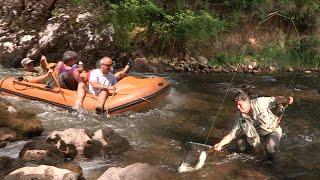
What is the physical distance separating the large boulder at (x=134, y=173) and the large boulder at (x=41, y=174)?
407 millimetres

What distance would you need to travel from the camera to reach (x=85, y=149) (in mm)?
6734

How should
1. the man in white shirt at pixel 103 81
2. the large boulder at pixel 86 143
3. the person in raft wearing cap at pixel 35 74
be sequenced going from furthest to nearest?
the person in raft wearing cap at pixel 35 74 → the man in white shirt at pixel 103 81 → the large boulder at pixel 86 143

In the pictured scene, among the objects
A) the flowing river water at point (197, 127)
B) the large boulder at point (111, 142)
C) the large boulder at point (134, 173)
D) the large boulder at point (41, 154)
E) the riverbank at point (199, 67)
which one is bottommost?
the riverbank at point (199, 67)

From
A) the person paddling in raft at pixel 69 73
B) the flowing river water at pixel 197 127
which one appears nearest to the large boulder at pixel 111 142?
the flowing river water at pixel 197 127

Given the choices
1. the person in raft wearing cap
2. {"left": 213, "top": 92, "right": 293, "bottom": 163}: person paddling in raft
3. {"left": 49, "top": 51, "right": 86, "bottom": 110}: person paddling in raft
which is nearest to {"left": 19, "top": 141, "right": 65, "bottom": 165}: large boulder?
{"left": 213, "top": 92, "right": 293, "bottom": 163}: person paddling in raft

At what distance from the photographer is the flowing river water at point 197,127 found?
6.50 m

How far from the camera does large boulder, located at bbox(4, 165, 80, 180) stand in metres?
5.12

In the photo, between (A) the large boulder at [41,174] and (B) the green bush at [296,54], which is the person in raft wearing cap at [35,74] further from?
(B) the green bush at [296,54]

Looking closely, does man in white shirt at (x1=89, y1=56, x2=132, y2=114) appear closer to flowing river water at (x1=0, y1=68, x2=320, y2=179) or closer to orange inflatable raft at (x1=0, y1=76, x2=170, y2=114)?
orange inflatable raft at (x1=0, y1=76, x2=170, y2=114)

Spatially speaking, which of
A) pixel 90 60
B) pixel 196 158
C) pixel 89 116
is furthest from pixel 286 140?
pixel 90 60

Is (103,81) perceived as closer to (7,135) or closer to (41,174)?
(7,135)

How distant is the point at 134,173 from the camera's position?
5.67 metres

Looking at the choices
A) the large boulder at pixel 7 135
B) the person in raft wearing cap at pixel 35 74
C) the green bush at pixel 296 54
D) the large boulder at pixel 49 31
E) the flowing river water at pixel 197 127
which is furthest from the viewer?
the green bush at pixel 296 54

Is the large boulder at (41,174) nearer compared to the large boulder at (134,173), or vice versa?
the large boulder at (41,174)
